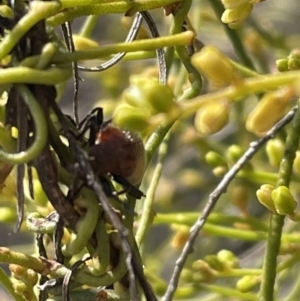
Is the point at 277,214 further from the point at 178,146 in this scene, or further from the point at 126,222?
the point at 178,146

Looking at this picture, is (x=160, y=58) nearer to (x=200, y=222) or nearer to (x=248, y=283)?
(x=200, y=222)

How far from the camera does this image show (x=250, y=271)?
748 mm

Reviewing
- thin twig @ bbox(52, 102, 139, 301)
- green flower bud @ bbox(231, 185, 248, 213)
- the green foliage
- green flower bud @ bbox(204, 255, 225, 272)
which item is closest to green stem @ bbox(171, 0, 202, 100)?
the green foliage

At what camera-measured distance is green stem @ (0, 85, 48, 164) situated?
1.44 ft

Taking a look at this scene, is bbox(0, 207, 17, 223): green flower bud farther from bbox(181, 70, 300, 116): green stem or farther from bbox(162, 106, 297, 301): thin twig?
bbox(181, 70, 300, 116): green stem

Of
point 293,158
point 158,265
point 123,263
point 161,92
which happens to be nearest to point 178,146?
point 158,265

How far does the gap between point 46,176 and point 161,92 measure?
12 centimetres

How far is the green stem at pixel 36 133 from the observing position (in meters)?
0.44

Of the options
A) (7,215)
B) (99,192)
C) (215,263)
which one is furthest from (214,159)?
(99,192)

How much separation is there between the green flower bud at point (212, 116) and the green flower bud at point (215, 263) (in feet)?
1.15

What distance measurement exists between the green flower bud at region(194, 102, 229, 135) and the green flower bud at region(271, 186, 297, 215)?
186mm

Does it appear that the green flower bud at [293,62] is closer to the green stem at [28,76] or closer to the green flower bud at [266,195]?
the green flower bud at [266,195]

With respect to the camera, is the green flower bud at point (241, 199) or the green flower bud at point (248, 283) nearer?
the green flower bud at point (248, 283)

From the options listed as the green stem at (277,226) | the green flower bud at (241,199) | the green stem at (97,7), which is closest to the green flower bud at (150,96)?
the green stem at (97,7)
